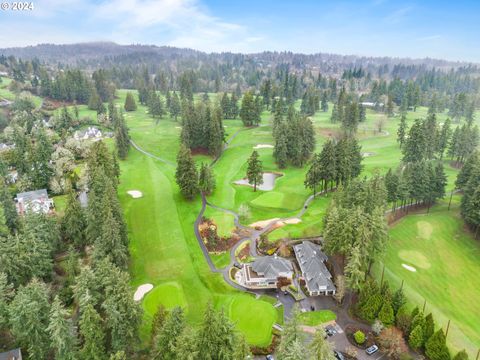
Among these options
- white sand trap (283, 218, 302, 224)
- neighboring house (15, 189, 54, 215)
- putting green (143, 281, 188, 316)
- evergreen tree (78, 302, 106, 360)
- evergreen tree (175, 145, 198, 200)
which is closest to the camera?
evergreen tree (78, 302, 106, 360)

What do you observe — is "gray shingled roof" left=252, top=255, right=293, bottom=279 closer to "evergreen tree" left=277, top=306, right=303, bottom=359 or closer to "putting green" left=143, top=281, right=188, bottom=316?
"putting green" left=143, top=281, right=188, bottom=316

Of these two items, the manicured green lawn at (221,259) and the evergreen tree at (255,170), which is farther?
the evergreen tree at (255,170)

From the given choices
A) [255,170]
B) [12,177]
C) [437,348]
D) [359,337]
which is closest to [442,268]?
[437,348]

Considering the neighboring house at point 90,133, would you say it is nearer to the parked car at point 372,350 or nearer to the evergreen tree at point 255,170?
the evergreen tree at point 255,170

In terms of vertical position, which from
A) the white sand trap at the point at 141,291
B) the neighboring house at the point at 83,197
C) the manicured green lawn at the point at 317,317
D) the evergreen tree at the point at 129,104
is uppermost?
the evergreen tree at the point at 129,104

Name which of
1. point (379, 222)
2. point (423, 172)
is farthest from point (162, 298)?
point (423, 172)

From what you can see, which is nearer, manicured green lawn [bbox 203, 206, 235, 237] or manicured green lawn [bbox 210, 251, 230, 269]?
manicured green lawn [bbox 210, 251, 230, 269]

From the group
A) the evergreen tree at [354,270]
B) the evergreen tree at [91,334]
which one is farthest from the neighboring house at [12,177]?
the evergreen tree at [354,270]

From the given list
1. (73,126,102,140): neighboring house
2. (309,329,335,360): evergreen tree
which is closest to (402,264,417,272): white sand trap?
(309,329,335,360): evergreen tree
